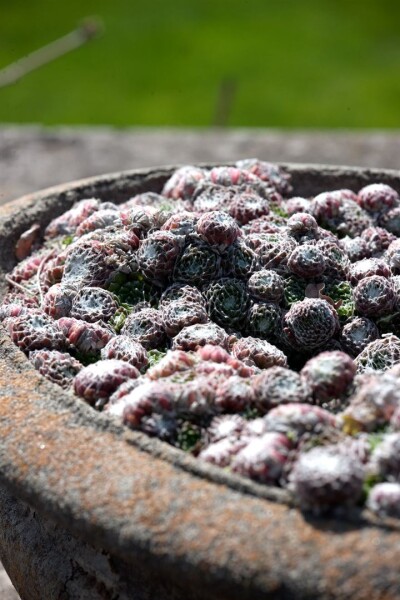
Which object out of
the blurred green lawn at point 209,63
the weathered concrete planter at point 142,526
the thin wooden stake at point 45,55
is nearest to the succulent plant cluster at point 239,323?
the weathered concrete planter at point 142,526

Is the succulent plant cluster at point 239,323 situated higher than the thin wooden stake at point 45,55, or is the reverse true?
the succulent plant cluster at point 239,323

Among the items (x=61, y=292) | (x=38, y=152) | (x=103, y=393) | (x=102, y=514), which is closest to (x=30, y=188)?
(x=38, y=152)

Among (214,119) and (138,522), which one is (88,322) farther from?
(214,119)

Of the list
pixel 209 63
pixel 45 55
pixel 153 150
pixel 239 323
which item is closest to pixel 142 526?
pixel 239 323

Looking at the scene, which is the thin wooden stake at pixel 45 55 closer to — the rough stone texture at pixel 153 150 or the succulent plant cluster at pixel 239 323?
the rough stone texture at pixel 153 150

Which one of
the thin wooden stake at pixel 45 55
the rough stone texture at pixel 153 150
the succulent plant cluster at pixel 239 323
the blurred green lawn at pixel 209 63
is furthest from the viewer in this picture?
the blurred green lawn at pixel 209 63

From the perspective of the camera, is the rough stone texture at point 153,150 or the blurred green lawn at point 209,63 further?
the blurred green lawn at point 209,63

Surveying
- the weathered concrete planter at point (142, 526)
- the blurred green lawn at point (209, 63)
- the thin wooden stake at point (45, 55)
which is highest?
the weathered concrete planter at point (142, 526)
